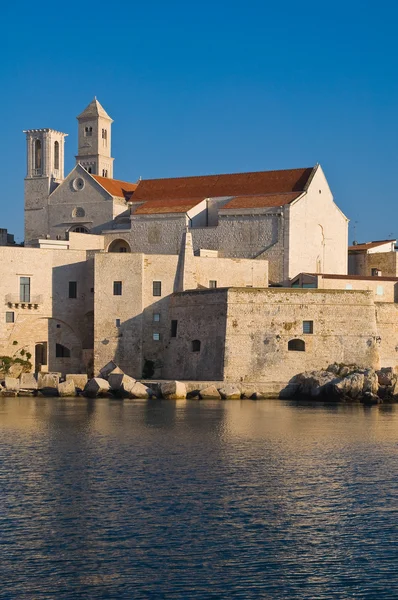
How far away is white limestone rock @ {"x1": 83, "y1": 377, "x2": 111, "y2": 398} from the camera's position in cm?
4366

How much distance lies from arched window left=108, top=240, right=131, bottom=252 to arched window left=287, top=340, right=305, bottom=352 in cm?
1339

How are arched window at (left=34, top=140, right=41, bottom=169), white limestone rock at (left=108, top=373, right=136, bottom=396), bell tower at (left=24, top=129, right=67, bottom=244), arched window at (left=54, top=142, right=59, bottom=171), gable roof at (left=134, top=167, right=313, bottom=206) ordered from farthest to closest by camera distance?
arched window at (left=34, top=140, right=41, bottom=169)
arched window at (left=54, top=142, right=59, bottom=171)
bell tower at (left=24, top=129, right=67, bottom=244)
gable roof at (left=134, top=167, right=313, bottom=206)
white limestone rock at (left=108, top=373, right=136, bottom=396)

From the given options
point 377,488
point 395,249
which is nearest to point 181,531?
point 377,488

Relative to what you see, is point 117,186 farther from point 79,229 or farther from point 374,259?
point 374,259

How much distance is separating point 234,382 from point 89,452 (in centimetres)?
1745

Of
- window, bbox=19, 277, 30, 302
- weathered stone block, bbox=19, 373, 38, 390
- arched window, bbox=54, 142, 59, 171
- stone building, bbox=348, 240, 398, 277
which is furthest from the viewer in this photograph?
arched window, bbox=54, 142, 59, 171

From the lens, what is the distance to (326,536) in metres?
18.3

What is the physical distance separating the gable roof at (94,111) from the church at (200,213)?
467 centimetres

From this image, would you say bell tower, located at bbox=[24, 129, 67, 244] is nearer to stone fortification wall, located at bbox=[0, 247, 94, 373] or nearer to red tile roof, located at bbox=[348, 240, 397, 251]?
stone fortification wall, located at bbox=[0, 247, 94, 373]

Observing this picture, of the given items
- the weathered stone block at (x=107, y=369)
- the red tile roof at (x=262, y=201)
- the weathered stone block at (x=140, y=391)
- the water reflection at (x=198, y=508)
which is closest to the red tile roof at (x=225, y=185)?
the red tile roof at (x=262, y=201)

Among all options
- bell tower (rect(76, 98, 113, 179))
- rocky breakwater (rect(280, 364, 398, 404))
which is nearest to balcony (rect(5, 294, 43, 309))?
rocky breakwater (rect(280, 364, 398, 404))

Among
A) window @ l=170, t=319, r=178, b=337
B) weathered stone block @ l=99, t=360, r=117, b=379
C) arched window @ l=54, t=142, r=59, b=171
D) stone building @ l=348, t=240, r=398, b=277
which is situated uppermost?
arched window @ l=54, t=142, r=59, b=171

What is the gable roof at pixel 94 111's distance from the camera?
64.6 m

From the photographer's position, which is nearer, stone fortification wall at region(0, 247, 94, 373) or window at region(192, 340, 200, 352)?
window at region(192, 340, 200, 352)
